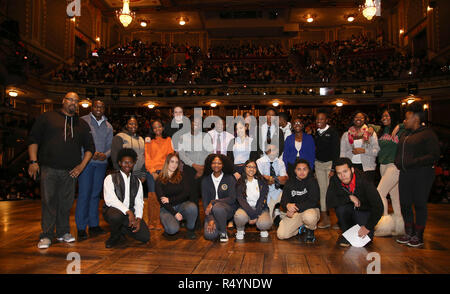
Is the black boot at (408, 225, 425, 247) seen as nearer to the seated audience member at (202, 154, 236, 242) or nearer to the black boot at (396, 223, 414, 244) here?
the black boot at (396, 223, 414, 244)

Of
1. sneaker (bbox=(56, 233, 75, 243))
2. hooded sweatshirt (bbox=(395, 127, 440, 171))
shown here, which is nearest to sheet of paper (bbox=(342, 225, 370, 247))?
hooded sweatshirt (bbox=(395, 127, 440, 171))

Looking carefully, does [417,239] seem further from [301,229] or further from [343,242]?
[301,229]

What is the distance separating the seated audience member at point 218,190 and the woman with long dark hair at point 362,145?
183 cm

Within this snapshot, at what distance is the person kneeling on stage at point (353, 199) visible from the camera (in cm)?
340

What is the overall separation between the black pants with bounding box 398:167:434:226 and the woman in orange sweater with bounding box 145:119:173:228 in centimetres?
306

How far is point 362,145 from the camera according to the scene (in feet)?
14.1

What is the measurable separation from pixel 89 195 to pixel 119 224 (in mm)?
736

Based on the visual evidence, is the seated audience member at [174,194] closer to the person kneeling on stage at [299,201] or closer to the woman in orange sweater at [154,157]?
the woman in orange sweater at [154,157]

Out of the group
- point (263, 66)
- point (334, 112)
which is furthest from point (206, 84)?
point (334, 112)

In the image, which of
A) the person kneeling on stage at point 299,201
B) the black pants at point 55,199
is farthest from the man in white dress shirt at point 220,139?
the black pants at point 55,199

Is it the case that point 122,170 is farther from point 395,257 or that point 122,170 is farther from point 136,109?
point 136,109

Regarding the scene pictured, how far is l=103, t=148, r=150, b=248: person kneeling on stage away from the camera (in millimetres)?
3469

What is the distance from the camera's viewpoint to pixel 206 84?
55.9 feet

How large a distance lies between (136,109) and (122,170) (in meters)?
17.1
